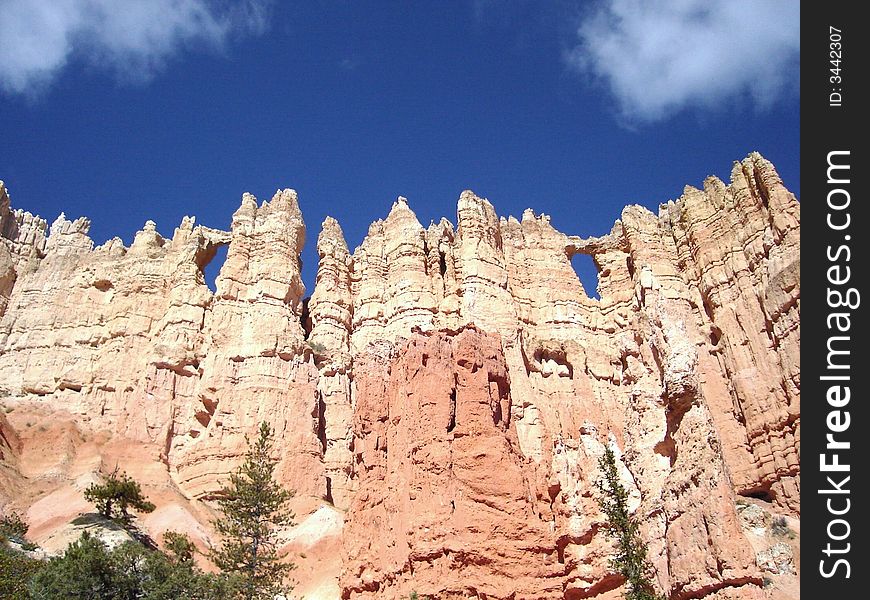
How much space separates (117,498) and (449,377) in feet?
52.8

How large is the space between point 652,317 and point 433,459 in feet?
33.7

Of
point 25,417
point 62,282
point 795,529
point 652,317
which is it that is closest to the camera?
point 795,529

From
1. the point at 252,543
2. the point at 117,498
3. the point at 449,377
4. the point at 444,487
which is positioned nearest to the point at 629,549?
the point at 444,487

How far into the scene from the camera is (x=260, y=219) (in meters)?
48.2

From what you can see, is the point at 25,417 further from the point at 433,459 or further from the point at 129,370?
the point at 433,459

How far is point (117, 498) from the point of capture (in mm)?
33688

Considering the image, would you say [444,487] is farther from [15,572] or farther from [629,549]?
[15,572]

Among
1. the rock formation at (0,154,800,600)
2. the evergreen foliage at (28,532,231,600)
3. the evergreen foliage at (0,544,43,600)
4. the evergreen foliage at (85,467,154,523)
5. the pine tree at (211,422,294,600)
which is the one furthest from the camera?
the evergreen foliage at (85,467,154,523)

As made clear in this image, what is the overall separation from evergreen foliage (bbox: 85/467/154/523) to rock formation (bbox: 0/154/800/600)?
187 centimetres

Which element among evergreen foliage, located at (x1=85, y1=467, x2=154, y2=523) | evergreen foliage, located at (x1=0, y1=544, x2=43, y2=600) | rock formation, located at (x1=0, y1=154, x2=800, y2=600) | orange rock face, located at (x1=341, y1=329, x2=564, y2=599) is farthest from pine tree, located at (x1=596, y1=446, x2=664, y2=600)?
evergreen foliage, located at (x1=85, y1=467, x2=154, y2=523)

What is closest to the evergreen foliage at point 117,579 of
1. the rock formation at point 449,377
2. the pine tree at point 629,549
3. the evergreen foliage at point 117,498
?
the rock formation at point 449,377

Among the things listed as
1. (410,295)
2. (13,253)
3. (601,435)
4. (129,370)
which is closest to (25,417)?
(129,370)

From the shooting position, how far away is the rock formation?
26531mm
